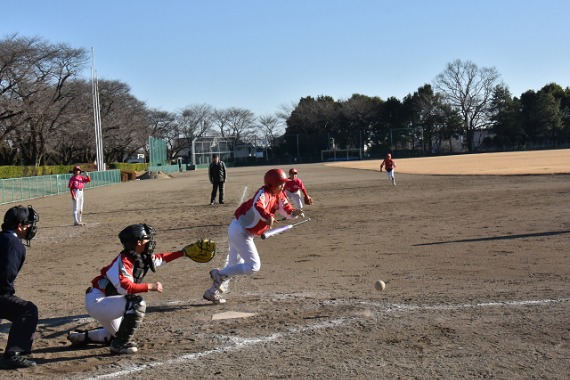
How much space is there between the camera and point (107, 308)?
214 inches

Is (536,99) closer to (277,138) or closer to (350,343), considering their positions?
(277,138)

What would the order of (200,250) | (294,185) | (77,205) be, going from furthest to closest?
(77,205), (294,185), (200,250)

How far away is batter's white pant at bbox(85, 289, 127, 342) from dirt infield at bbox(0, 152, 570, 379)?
298 mm

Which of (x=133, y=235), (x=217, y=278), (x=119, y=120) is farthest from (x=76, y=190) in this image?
(x=119, y=120)

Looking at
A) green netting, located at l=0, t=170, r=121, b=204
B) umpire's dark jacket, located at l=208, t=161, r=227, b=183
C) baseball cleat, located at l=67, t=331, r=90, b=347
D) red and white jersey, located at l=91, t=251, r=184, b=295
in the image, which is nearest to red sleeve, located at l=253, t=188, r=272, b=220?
red and white jersey, located at l=91, t=251, r=184, b=295

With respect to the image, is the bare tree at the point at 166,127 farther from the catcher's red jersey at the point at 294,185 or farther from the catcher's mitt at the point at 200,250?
the catcher's mitt at the point at 200,250

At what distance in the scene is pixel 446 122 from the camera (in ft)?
355

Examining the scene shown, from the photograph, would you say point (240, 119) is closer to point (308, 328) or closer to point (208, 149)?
point (208, 149)

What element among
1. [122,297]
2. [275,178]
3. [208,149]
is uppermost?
[208,149]

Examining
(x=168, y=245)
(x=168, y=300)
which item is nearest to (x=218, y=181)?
(x=168, y=245)

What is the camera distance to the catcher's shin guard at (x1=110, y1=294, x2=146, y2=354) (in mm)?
5340

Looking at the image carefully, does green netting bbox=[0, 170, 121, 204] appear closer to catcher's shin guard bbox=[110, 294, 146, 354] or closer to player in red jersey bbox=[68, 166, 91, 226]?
player in red jersey bbox=[68, 166, 91, 226]

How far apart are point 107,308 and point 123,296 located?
0.18 meters

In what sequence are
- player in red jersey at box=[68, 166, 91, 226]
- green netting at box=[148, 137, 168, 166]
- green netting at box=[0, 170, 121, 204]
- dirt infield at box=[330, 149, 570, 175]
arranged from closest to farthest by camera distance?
player in red jersey at box=[68, 166, 91, 226], green netting at box=[0, 170, 121, 204], dirt infield at box=[330, 149, 570, 175], green netting at box=[148, 137, 168, 166]
